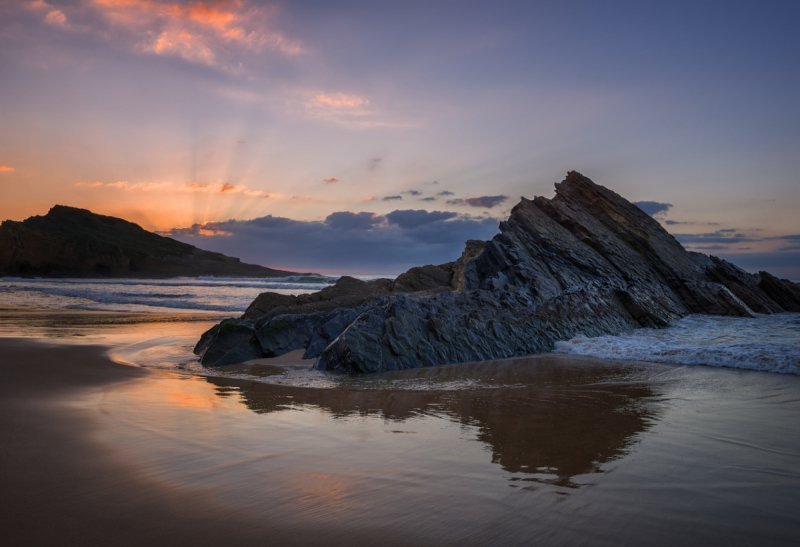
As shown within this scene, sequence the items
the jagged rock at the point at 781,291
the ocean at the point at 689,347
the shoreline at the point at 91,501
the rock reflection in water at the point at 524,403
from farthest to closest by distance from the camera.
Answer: the jagged rock at the point at 781,291 → the ocean at the point at 689,347 → the rock reflection in water at the point at 524,403 → the shoreline at the point at 91,501

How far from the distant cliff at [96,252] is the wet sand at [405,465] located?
2820 inches

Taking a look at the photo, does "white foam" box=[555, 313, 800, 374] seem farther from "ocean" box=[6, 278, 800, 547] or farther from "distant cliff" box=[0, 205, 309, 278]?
"distant cliff" box=[0, 205, 309, 278]

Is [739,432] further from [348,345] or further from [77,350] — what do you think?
[77,350]

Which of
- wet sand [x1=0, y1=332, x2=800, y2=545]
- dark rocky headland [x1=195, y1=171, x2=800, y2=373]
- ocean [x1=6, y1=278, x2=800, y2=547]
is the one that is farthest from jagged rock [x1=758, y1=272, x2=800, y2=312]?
wet sand [x1=0, y1=332, x2=800, y2=545]

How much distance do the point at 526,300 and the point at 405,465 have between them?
21.1 feet

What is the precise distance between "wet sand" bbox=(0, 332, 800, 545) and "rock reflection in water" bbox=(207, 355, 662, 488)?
3 cm

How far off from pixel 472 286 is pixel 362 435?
7.30 meters

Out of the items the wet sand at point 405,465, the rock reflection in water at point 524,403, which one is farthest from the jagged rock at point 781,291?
the wet sand at point 405,465

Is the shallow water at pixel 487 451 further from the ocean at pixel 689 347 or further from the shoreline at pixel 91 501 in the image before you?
the ocean at pixel 689 347

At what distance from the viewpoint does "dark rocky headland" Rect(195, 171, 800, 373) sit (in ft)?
24.4

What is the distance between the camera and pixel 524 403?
15.6ft

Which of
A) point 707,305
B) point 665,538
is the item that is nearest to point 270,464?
point 665,538

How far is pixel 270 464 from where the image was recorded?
3.00 metres

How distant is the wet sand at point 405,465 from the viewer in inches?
85.7
